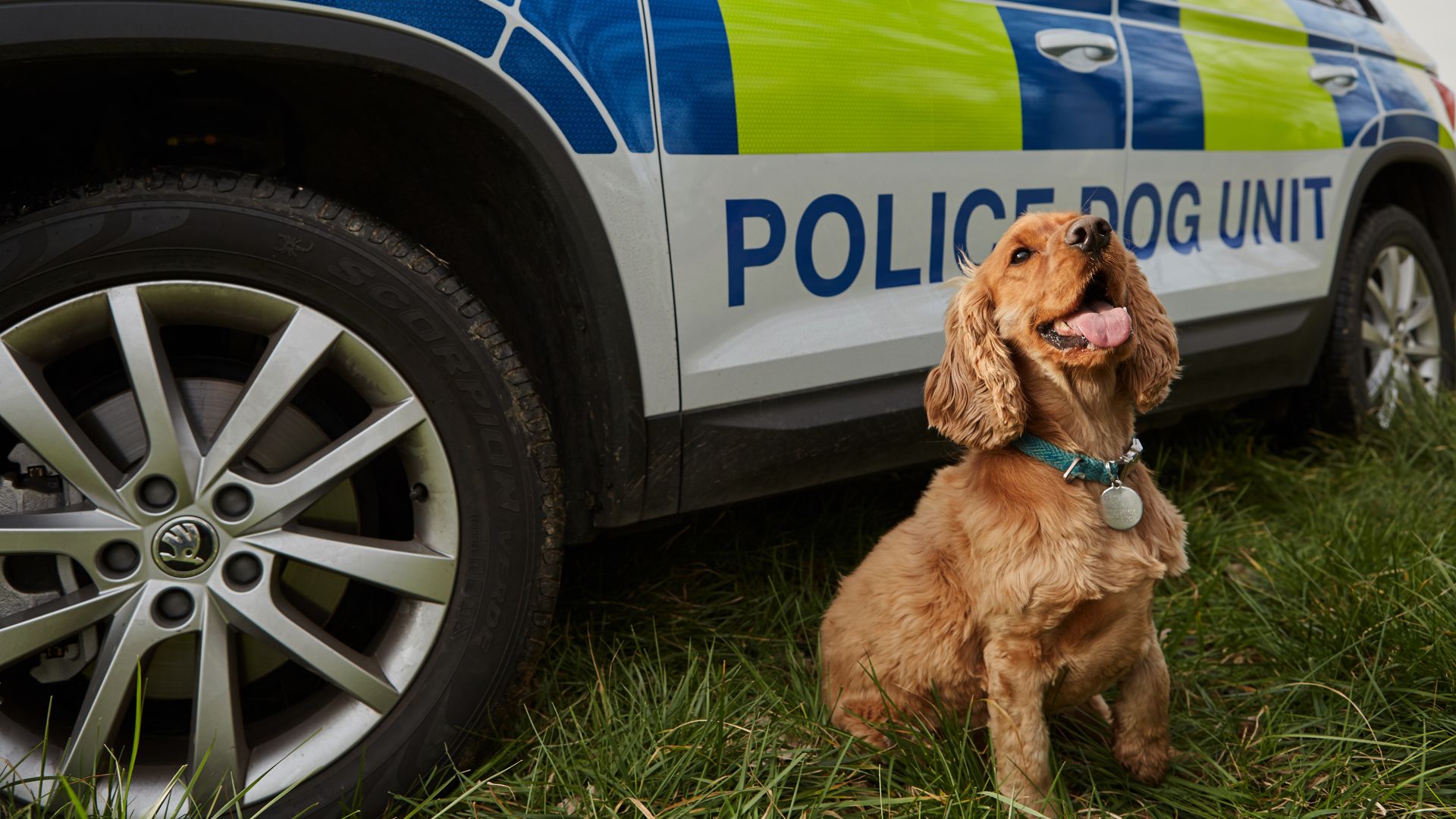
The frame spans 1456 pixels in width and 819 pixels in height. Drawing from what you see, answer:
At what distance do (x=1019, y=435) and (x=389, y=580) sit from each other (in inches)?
44.7

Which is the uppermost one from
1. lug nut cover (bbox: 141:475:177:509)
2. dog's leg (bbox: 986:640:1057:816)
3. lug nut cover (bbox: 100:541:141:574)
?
lug nut cover (bbox: 141:475:177:509)

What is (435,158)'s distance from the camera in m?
1.96

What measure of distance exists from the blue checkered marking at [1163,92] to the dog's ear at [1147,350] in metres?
1.03

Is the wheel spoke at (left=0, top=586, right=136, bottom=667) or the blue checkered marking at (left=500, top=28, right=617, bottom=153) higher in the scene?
the blue checkered marking at (left=500, top=28, right=617, bottom=153)

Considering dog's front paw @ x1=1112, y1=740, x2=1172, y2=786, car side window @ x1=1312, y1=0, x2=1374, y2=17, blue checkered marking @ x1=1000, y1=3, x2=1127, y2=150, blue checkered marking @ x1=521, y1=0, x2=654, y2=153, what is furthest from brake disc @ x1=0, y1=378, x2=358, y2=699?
car side window @ x1=1312, y1=0, x2=1374, y2=17

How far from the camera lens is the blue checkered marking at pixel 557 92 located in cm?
177

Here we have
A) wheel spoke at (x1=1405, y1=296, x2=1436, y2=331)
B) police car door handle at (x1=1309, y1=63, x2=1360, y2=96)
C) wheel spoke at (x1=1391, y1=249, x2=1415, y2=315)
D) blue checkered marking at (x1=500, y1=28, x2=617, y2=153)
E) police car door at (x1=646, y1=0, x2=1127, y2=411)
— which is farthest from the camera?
wheel spoke at (x1=1405, y1=296, x2=1436, y2=331)

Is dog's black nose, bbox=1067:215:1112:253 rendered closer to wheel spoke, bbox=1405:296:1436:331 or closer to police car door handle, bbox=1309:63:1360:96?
police car door handle, bbox=1309:63:1360:96

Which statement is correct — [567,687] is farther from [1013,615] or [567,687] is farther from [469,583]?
[1013,615]

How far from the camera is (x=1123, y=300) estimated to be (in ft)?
6.02

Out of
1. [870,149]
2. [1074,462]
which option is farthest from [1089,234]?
[870,149]

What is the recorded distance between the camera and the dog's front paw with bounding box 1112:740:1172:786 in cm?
188

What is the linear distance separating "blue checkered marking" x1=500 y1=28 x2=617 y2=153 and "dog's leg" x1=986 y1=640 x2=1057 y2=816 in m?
1.13

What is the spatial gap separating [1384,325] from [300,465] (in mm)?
3811
